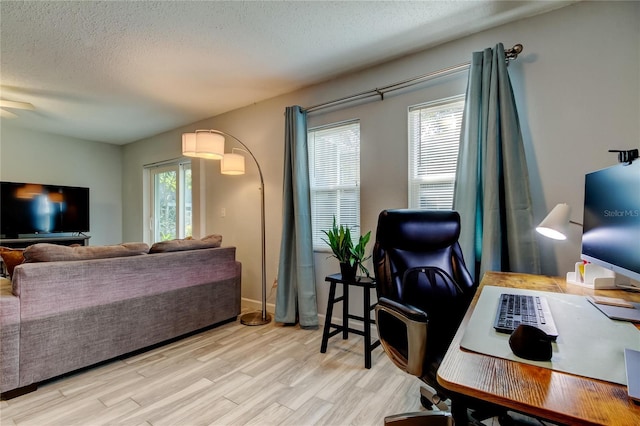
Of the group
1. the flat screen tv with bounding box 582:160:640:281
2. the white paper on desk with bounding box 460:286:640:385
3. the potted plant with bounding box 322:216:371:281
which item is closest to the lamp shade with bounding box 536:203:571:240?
the flat screen tv with bounding box 582:160:640:281

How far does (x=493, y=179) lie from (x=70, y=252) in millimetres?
2877

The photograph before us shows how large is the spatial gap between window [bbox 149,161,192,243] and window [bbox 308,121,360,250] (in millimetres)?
2262

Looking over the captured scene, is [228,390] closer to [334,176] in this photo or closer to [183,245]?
[183,245]

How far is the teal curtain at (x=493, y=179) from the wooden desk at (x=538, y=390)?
139 centimetres

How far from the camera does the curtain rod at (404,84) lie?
1.99m

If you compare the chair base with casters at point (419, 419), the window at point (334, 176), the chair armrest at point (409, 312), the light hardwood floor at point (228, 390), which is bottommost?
the light hardwood floor at point (228, 390)

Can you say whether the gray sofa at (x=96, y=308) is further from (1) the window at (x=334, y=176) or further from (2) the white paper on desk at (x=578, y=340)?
(2) the white paper on desk at (x=578, y=340)

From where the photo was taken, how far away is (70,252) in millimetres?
2066

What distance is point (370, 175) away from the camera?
268cm

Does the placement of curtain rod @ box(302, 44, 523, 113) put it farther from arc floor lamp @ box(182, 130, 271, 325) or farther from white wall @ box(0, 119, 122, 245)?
white wall @ box(0, 119, 122, 245)

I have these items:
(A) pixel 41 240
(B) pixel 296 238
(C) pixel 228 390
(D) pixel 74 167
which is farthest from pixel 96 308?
(D) pixel 74 167

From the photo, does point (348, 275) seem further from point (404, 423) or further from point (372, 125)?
point (372, 125)

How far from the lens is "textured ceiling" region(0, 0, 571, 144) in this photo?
1.91 metres

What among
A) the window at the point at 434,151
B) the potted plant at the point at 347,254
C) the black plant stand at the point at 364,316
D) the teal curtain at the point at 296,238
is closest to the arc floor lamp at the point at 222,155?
the teal curtain at the point at 296,238
